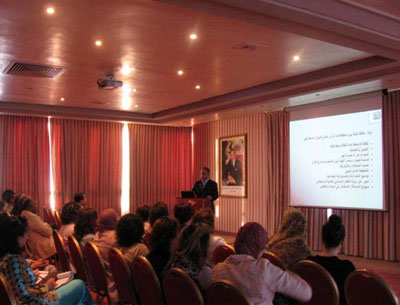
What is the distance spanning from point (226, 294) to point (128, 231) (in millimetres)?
1656

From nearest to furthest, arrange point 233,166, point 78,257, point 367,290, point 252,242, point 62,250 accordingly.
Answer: point 252,242, point 367,290, point 78,257, point 62,250, point 233,166

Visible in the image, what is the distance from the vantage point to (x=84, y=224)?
466 cm

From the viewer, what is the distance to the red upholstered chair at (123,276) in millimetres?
3318

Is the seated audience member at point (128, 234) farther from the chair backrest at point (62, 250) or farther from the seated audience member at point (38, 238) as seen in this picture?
the seated audience member at point (38, 238)

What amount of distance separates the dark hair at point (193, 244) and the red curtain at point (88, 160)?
886cm

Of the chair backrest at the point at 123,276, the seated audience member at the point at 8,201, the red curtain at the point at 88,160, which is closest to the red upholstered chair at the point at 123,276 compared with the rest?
the chair backrest at the point at 123,276

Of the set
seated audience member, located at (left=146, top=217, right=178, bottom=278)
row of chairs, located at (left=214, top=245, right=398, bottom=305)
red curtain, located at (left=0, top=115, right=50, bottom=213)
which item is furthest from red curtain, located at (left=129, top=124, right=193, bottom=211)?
row of chairs, located at (left=214, top=245, right=398, bottom=305)

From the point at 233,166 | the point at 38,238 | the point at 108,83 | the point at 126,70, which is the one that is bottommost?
the point at 38,238

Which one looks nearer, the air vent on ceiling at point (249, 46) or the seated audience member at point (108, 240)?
the seated audience member at point (108, 240)

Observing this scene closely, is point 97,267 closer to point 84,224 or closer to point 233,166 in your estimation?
point 84,224

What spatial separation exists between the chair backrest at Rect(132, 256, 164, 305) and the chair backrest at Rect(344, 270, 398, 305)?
49.7 inches

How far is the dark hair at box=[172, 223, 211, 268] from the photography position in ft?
9.45

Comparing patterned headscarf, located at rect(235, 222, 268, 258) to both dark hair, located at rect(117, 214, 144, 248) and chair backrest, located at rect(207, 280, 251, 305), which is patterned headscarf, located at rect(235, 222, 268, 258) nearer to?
chair backrest, located at rect(207, 280, 251, 305)

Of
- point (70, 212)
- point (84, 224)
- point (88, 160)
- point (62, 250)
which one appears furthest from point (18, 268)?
point (88, 160)
